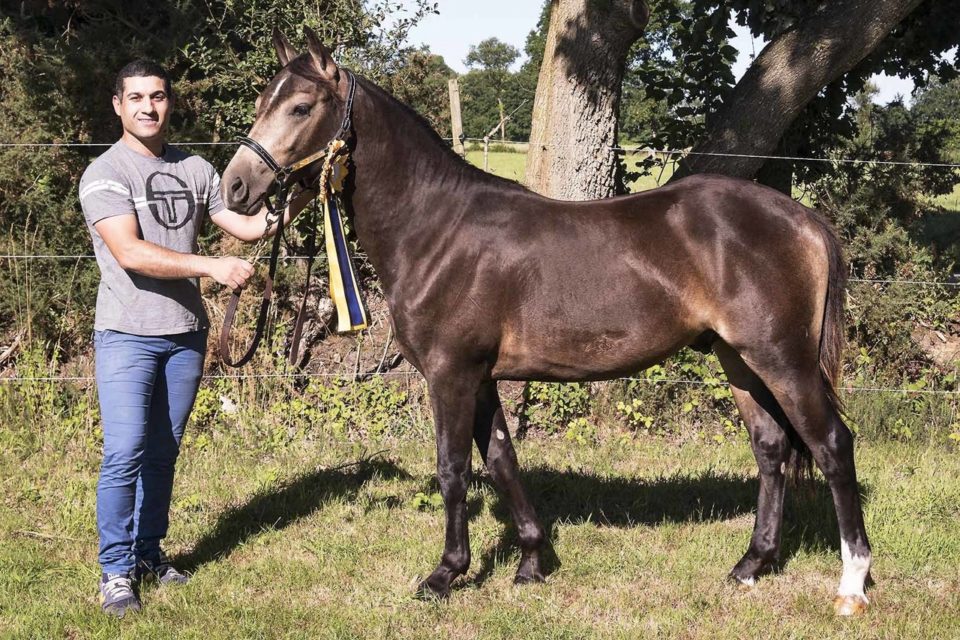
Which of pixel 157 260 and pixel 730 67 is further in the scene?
pixel 730 67

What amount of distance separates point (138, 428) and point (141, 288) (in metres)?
0.58

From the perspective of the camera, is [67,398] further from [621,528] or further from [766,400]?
[766,400]

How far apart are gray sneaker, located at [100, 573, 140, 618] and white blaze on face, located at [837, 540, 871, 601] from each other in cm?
305

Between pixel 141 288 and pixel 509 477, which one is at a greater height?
pixel 141 288

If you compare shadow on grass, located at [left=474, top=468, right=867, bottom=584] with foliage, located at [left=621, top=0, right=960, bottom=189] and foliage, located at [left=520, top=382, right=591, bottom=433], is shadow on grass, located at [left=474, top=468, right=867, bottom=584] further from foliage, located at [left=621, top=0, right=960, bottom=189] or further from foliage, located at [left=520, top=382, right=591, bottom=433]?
foliage, located at [left=621, top=0, right=960, bottom=189]

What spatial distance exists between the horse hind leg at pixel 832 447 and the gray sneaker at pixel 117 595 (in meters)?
2.84

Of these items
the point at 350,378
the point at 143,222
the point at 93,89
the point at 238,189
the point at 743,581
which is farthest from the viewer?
the point at 93,89

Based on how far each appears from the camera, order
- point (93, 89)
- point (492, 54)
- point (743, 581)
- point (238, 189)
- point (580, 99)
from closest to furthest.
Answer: point (238, 189) → point (743, 581) → point (580, 99) → point (93, 89) → point (492, 54)

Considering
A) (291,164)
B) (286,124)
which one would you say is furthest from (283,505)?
(286,124)

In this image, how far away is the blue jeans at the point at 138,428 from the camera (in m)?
3.54

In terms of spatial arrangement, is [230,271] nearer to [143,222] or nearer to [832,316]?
[143,222]

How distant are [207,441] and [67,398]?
1.25 meters

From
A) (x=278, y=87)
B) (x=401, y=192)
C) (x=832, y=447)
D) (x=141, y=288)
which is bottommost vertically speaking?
(x=832, y=447)

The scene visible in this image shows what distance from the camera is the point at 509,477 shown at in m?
4.04
